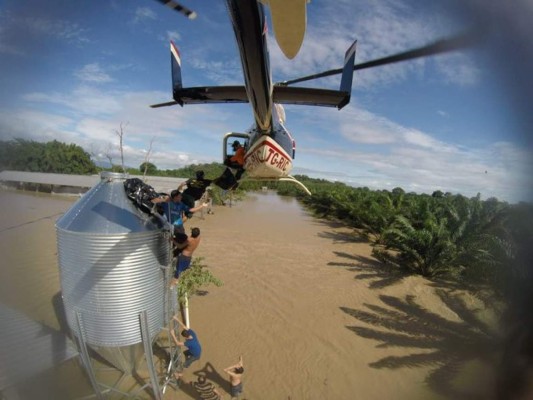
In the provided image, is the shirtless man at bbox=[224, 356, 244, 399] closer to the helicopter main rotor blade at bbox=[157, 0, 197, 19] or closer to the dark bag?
the dark bag

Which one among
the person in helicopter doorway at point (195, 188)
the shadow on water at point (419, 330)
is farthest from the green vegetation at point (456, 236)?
the person in helicopter doorway at point (195, 188)

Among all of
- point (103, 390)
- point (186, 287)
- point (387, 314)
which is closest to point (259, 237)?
point (387, 314)

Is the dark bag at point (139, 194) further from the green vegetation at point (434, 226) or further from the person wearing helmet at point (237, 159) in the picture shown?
the person wearing helmet at point (237, 159)

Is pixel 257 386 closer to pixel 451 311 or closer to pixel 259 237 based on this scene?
pixel 451 311

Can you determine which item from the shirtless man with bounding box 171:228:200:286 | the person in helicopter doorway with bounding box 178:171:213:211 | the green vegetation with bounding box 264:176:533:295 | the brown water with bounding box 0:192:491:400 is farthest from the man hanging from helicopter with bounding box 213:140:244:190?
the green vegetation with bounding box 264:176:533:295

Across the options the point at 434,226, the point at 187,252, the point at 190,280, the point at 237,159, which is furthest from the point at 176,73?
the point at 434,226

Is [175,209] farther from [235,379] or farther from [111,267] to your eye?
[235,379]

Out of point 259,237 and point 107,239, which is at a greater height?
A: point 107,239
